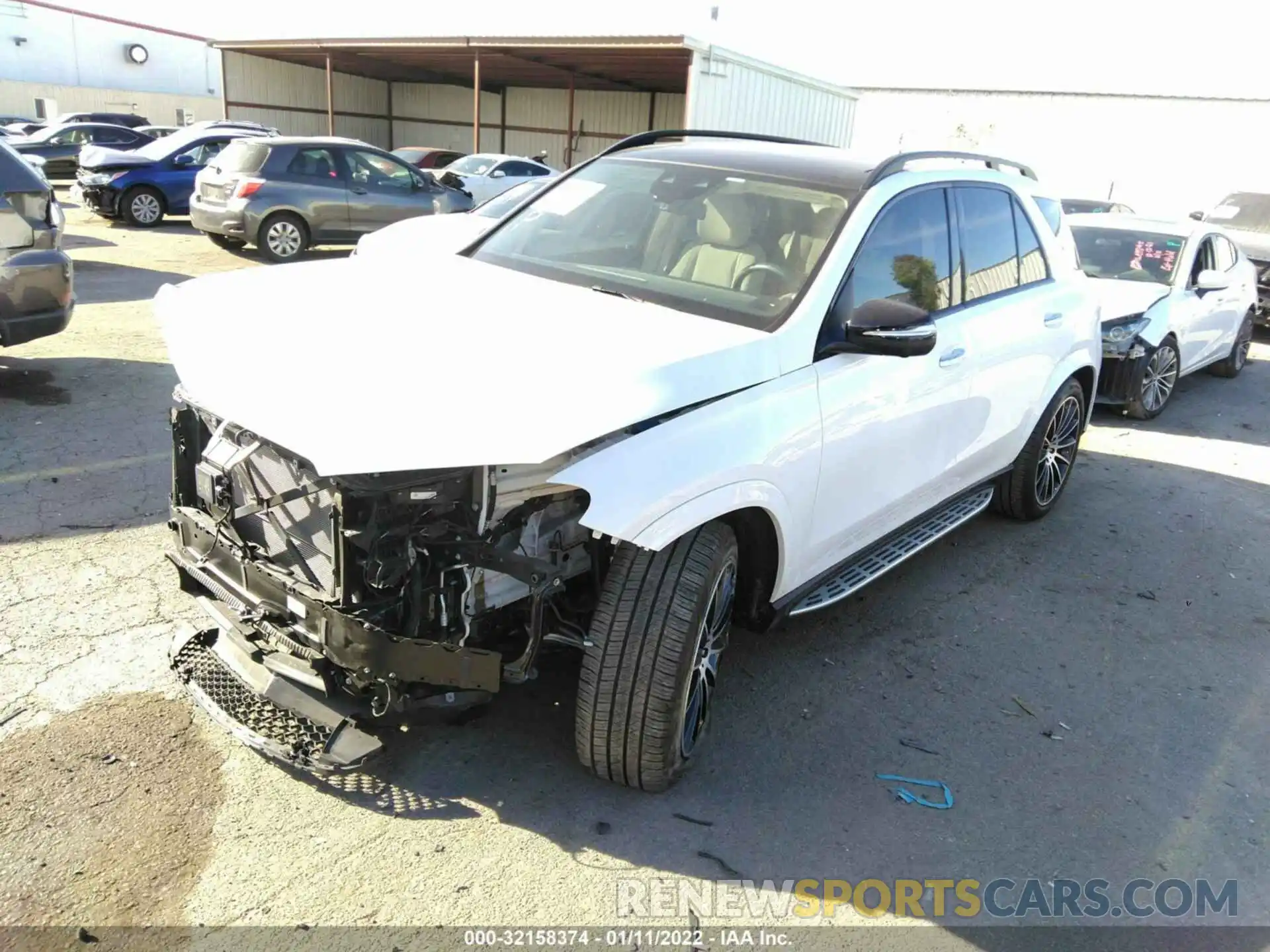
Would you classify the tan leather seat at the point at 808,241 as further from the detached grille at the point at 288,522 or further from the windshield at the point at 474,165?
the windshield at the point at 474,165

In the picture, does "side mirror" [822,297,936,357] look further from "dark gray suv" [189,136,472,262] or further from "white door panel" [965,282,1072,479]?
"dark gray suv" [189,136,472,262]

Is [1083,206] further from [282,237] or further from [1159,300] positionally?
[282,237]

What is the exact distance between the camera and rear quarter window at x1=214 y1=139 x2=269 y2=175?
1257 centimetres

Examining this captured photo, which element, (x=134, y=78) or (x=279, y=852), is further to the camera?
(x=134, y=78)

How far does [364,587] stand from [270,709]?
0.70 metres

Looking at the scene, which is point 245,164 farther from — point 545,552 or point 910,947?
point 910,947

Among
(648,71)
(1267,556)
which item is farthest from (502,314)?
(648,71)

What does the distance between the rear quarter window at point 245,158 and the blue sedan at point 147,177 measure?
334 cm

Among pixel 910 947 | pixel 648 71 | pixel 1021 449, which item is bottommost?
pixel 910 947

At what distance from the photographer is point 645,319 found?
3.28 m

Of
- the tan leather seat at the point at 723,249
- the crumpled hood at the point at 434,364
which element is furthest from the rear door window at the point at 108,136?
the tan leather seat at the point at 723,249

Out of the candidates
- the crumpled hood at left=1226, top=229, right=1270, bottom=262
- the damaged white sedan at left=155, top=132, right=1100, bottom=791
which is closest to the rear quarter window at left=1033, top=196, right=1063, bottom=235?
the damaged white sedan at left=155, top=132, right=1100, bottom=791

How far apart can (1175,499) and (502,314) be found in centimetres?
520

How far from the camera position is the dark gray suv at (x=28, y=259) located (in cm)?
600
